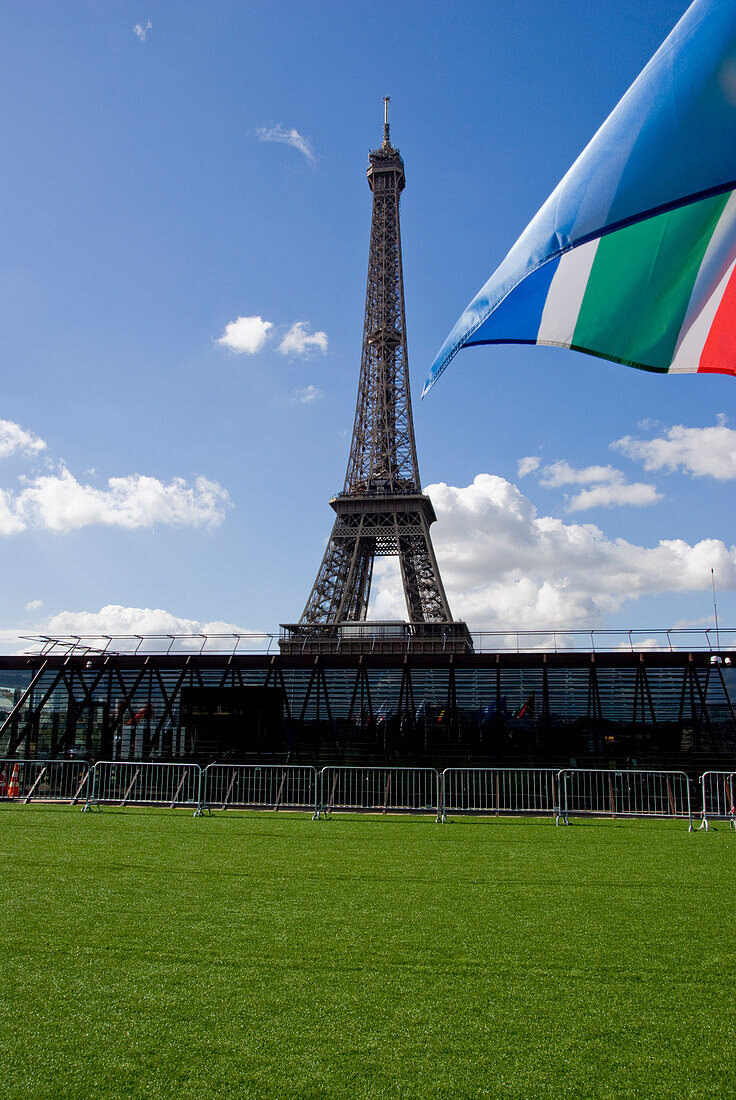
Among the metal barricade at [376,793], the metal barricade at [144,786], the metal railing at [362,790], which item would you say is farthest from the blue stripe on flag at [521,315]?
the metal barricade at [144,786]

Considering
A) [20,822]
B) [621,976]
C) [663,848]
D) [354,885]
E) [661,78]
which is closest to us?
[661,78]

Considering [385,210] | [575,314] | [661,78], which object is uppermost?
[385,210]

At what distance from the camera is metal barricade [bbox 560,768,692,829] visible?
14523 mm

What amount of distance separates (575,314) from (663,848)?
28.0 ft

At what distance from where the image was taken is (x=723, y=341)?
169 inches

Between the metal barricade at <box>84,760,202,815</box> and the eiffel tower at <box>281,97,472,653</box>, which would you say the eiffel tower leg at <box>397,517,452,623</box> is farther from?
the metal barricade at <box>84,760,202,815</box>

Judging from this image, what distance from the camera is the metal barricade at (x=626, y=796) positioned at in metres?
14.5

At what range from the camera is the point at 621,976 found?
4.62 meters

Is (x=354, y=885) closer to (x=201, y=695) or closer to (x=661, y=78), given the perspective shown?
(x=661, y=78)

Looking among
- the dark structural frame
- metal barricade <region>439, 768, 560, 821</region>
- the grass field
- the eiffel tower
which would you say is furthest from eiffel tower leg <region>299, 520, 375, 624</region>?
the grass field

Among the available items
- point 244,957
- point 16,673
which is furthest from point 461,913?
point 16,673

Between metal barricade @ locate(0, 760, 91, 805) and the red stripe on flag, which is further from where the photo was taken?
metal barricade @ locate(0, 760, 91, 805)

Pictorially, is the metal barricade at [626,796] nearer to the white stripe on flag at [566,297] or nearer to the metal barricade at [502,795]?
the metal barricade at [502,795]

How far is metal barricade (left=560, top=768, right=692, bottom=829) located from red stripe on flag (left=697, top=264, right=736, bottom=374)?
35.7 feet
